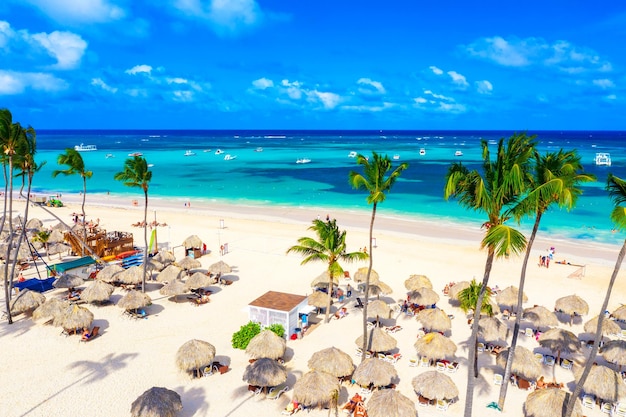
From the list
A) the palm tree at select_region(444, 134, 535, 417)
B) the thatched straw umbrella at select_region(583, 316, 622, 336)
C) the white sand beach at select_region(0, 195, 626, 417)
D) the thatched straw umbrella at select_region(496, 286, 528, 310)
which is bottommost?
the white sand beach at select_region(0, 195, 626, 417)

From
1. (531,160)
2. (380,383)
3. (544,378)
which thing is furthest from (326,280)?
(531,160)

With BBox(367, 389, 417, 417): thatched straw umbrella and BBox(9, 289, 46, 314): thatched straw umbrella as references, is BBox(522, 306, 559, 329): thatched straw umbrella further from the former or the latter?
BBox(9, 289, 46, 314): thatched straw umbrella

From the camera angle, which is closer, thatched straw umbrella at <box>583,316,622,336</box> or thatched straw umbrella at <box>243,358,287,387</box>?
thatched straw umbrella at <box>243,358,287,387</box>

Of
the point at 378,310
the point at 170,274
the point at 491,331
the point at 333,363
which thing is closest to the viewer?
the point at 333,363

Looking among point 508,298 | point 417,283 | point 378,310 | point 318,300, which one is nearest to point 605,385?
point 508,298

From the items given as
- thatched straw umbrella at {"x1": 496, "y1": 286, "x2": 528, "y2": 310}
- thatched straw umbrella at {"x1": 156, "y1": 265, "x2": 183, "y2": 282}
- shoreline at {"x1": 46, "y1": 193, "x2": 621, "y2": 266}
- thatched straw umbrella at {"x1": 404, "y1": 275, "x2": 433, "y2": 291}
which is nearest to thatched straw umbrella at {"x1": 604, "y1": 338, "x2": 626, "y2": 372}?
thatched straw umbrella at {"x1": 496, "y1": 286, "x2": 528, "y2": 310}

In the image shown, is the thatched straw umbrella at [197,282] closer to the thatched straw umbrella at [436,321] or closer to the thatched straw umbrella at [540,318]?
the thatched straw umbrella at [436,321]

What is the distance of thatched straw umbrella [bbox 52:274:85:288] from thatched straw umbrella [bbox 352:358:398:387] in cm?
1526

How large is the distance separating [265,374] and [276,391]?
0.97 meters

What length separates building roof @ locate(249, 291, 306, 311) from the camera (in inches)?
702

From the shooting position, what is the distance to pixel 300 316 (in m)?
18.8

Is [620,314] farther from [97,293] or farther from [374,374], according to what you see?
[97,293]

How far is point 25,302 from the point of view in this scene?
18438mm

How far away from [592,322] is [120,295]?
72.0 feet
